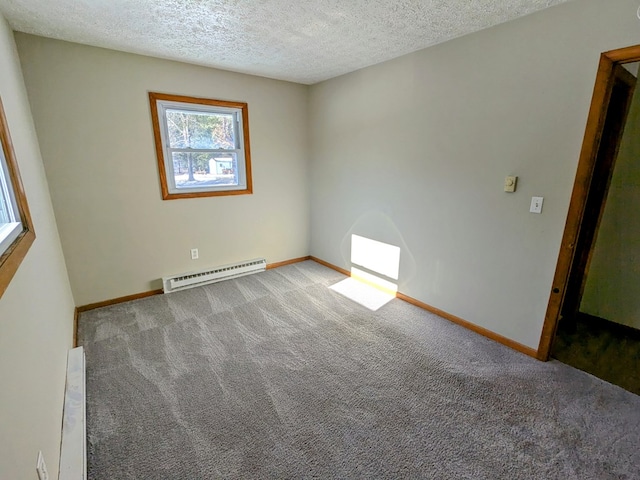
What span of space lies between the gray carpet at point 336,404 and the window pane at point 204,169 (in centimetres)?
153

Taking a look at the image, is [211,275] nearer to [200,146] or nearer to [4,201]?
[200,146]

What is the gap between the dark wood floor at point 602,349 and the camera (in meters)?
2.15

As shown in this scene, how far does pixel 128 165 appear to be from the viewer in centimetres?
300

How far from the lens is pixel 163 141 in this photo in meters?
3.15

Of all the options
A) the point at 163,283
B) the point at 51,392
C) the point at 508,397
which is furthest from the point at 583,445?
the point at 163,283

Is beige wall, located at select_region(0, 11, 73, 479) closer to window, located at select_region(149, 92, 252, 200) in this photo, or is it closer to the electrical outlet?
the electrical outlet

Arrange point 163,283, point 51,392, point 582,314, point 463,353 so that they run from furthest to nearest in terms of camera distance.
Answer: point 163,283, point 582,314, point 463,353, point 51,392

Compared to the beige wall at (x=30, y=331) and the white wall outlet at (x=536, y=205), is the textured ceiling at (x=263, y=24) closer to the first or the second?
the beige wall at (x=30, y=331)

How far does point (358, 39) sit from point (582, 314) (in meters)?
3.31

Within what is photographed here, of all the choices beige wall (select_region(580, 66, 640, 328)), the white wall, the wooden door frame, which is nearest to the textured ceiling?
the white wall

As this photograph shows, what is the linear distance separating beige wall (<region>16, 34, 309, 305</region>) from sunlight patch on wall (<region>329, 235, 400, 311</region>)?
4.26 feet

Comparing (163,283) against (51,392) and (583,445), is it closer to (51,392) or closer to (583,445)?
(51,392)

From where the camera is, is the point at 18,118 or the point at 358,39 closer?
the point at 18,118

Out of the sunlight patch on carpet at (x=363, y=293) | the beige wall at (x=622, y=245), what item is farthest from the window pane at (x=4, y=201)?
the beige wall at (x=622, y=245)
